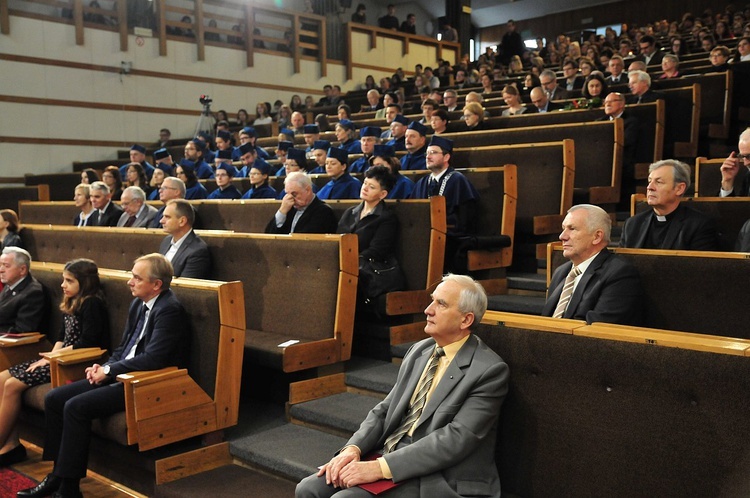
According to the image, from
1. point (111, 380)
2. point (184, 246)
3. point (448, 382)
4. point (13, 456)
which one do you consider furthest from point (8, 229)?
point (448, 382)

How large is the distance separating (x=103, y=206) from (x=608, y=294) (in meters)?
3.48

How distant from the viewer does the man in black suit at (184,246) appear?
9.86ft

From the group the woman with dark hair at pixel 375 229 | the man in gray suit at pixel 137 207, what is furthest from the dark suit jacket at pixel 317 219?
the man in gray suit at pixel 137 207

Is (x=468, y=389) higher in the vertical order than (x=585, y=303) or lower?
lower

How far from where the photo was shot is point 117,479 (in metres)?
2.46

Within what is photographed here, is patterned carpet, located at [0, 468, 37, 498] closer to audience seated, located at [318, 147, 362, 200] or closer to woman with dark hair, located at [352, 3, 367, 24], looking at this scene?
audience seated, located at [318, 147, 362, 200]

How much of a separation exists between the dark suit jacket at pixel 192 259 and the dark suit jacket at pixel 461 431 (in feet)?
5.36

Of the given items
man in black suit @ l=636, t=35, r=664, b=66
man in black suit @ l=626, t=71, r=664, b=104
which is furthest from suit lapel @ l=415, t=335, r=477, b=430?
man in black suit @ l=636, t=35, r=664, b=66

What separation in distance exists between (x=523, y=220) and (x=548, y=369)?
6.38 ft

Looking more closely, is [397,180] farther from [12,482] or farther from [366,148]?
[12,482]

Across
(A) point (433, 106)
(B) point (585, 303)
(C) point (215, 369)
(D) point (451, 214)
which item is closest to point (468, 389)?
(B) point (585, 303)

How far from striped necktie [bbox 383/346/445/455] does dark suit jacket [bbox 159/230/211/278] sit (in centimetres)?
154

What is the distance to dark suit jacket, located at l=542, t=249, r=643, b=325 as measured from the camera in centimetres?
194

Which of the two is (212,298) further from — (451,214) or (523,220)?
(523,220)
